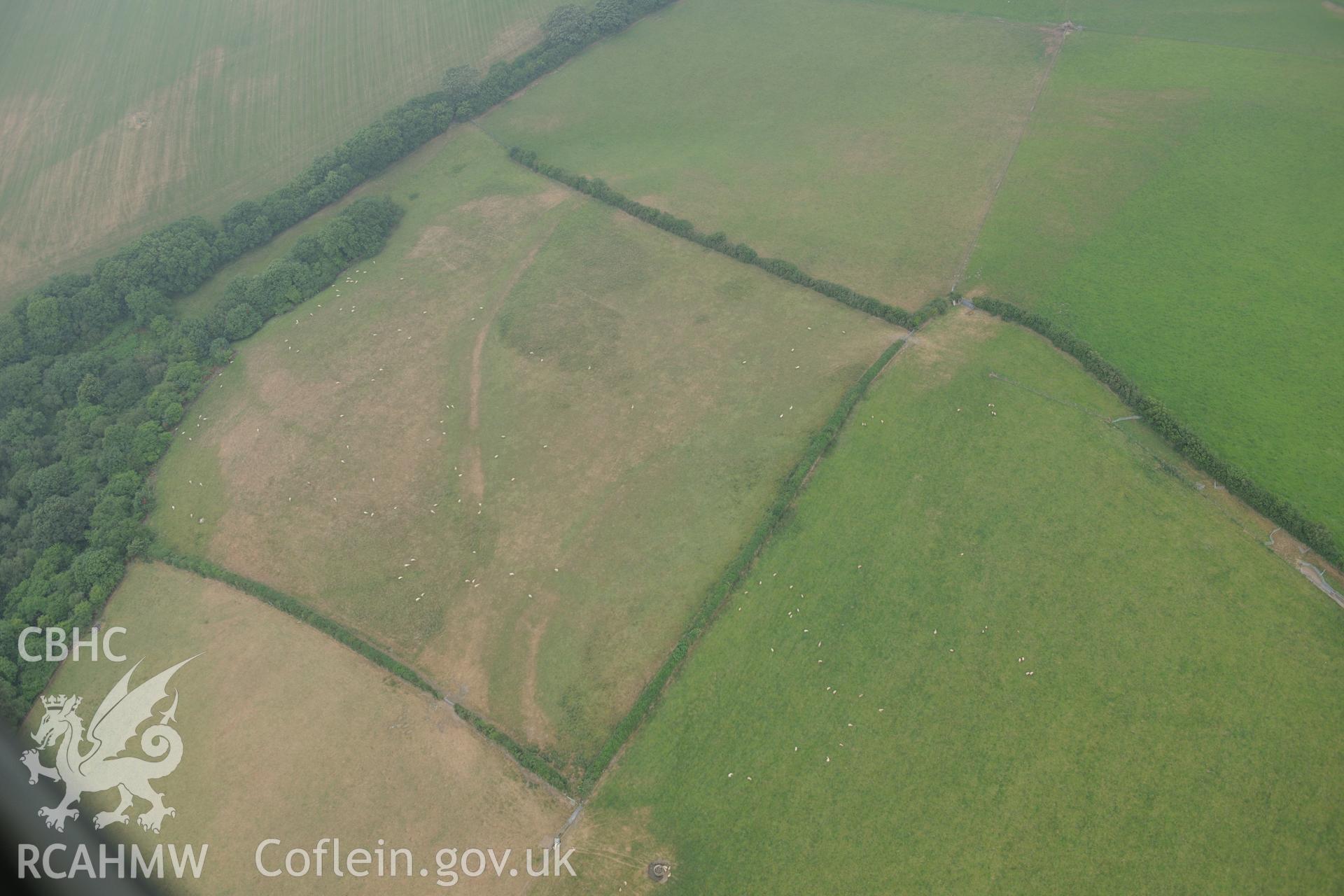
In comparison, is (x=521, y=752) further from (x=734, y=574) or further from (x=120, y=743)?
(x=120, y=743)

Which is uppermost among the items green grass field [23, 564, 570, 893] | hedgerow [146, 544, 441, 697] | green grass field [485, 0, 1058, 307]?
green grass field [485, 0, 1058, 307]

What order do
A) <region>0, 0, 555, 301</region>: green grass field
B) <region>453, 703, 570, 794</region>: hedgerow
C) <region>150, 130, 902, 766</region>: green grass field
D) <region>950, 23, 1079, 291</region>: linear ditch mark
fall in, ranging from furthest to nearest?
<region>0, 0, 555, 301</region>: green grass field, <region>950, 23, 1079, 291</region>: linear ditch mark, <region>150, 130, 902, 766</region>: green grass field, <region>453, 703, 570, 794</region>: hedgerow

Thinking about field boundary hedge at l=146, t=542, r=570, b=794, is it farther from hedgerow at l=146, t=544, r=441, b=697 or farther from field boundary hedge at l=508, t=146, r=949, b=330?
field boundary hedge at l=508, t=146, r=949, b=330

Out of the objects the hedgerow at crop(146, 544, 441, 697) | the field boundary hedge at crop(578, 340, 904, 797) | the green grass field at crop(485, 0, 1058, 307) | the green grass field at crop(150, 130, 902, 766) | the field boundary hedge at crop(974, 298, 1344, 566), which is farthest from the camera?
the green grass field at crop(485, 0, 1058, 307)

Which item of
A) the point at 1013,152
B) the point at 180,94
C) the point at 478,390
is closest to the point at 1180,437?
the point at 1013,152

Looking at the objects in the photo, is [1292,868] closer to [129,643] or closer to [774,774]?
[774,774]

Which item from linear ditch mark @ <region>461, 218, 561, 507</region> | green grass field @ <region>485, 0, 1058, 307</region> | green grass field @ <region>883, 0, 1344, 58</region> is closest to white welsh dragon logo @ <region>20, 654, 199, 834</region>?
linear ditch mark @ <region>461, 218, 561, 507</region>
